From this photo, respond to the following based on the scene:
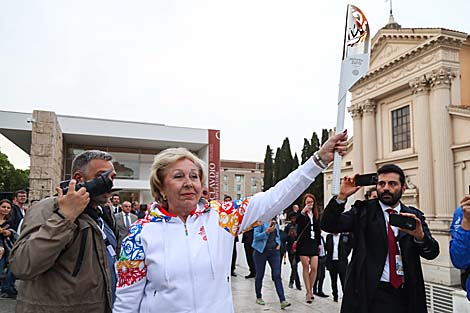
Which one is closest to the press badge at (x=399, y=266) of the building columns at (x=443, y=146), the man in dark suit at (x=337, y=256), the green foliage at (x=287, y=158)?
the man in dark suit at (x=337, y=256)

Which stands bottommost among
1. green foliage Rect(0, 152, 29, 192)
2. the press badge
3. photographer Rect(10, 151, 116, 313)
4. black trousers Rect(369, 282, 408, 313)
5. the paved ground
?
the paved ground

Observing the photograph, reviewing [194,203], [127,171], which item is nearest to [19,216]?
[194,203]

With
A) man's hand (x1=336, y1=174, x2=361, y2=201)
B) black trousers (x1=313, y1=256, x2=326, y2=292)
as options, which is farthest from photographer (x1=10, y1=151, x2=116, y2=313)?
black trousers (x1=313, y1=256, x2=326, y2=292)

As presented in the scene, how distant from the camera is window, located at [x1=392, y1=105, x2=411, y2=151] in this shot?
26.1 m

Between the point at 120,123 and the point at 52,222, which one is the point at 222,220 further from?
the point at 120,123

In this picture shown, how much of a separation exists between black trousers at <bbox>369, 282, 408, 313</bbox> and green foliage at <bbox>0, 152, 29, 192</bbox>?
63411 millimetres

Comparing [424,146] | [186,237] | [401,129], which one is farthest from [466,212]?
[401,129]

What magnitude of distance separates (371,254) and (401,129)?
25389mm

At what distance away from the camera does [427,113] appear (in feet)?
76.4

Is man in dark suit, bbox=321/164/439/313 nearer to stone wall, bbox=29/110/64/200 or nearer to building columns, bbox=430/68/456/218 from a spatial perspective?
stone wall, bbox=29/110/64/200

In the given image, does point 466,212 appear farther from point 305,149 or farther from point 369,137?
point 305,149

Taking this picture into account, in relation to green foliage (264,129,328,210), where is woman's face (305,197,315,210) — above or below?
below

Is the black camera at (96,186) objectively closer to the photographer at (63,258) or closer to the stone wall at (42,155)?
the photographer at (63,258)

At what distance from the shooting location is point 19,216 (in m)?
8.34
